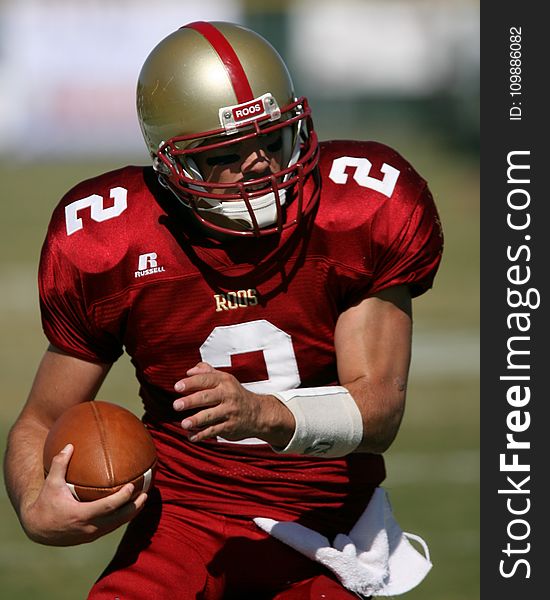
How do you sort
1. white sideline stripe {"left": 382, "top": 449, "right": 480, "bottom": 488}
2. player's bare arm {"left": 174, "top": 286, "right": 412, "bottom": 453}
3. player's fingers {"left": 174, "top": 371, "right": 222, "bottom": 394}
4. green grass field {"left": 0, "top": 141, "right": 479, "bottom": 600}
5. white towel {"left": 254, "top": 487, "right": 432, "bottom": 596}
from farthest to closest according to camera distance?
white sideline stripe {"left": 382, "top": 449, "right": 480, "bottom": 488} → green grass field {"left": 0, "top": 141, "right": 479, "bottom": 600} → white towel {"left": 254, "top": 487, "right": 432, "bottom": 596} → player's bare arm {"left": 174, "top": 286, "right": 412, "bottom": 453} → player's fingers {"left": 174, "top": 371, "right": 222, "bottom": 394}

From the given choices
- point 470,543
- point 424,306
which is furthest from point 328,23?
point 470,543

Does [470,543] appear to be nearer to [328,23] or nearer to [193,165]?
[193,165]

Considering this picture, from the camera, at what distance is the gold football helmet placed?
2.71 meters

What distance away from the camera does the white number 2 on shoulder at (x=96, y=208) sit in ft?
9.45

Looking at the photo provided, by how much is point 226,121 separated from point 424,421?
442 cm

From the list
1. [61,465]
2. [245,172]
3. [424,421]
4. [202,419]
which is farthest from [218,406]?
[424,421]

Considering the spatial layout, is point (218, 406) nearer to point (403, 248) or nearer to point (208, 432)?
point (208, 432)

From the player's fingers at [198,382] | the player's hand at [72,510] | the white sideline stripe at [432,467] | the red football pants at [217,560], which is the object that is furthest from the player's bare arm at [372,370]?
the white sideline stripe at [432,467]

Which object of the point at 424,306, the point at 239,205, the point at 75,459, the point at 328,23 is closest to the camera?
the point at 75,459

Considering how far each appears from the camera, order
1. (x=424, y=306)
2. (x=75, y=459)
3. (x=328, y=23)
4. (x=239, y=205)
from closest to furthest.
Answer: (x=75, y=459) → (x=239, y=205) → (x=424, y=306) → (x=328, y=23)

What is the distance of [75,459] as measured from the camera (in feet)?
8.32

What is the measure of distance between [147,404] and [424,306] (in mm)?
7282

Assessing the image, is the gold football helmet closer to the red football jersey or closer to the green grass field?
the red football jersey

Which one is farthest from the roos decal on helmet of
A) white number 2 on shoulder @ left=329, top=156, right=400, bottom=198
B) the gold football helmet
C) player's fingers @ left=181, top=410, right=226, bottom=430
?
player's fingers @ left=181, top=410, right=226, bottom=430
